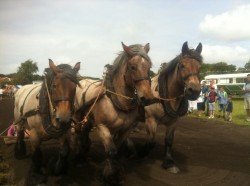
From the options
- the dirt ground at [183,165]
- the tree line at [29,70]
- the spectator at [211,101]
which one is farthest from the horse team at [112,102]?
the tree line at [29,70]

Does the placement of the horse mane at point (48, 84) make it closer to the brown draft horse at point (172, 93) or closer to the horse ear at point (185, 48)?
the brown draft horse at point (172, 93)

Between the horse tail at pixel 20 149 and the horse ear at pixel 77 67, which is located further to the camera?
the horse tail at pixel 20 149

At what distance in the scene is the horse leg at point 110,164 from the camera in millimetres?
4668

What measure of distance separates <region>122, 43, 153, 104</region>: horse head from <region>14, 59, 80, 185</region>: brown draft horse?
82cm

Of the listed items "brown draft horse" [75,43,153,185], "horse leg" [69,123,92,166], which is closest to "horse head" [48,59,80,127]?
"brown draft horse" [75,43,153,185]

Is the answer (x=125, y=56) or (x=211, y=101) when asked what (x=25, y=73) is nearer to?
(x=211, y=101)

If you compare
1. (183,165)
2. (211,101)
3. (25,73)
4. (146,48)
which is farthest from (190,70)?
(25,73)

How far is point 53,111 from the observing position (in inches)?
179

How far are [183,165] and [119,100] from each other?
91.6 inches

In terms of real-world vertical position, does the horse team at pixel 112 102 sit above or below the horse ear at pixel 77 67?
below

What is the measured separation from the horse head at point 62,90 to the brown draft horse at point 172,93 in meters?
1.85

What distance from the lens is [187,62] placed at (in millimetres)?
5281

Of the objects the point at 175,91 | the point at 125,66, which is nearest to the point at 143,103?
the point at 125,66

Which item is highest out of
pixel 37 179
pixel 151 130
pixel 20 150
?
pixel 151 130
